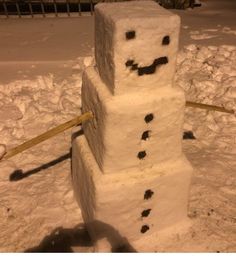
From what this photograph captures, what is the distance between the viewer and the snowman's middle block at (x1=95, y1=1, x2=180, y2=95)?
2.36 m

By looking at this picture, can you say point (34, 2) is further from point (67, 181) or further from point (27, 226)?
point (27, 226)

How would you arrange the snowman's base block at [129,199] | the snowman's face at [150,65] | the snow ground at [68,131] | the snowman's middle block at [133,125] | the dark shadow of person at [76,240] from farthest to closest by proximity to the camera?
the snow ground at [68,131], the dark shadow of person at [76,240], the snowman's base block at [129,199], the snowman's middle block at [133,125], the snowman's face at [150,65]

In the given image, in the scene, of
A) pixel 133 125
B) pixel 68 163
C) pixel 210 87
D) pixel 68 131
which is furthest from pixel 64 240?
pixel 210 87

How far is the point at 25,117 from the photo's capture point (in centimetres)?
455

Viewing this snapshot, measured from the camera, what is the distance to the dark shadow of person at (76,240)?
3053 millimetres

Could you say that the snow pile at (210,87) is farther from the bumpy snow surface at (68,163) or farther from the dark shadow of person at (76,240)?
the dark shadow of person at (76,240)

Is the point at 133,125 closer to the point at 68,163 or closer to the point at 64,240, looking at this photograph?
the point at 64,240

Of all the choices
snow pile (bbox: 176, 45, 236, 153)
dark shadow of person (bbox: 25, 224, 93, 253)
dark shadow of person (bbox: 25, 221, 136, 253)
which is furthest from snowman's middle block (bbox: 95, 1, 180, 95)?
snow pile (bbox: 176, 45, 236, 153)

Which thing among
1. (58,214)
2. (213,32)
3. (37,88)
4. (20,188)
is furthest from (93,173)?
(213,32)

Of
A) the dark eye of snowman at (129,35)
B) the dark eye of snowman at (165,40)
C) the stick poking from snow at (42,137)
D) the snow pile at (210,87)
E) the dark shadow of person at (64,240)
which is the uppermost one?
the dark eye of snowman at (129,35)

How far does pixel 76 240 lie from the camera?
323cm

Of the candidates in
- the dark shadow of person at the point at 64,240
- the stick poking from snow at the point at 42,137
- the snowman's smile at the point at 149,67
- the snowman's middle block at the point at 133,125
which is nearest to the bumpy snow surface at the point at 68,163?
the dark shadow of person at the point at 64,240

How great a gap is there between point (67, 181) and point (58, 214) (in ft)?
1.35

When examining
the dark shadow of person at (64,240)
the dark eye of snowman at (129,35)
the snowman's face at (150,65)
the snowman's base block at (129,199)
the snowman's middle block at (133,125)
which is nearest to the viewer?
the dark eye of snowman at (129,35)
